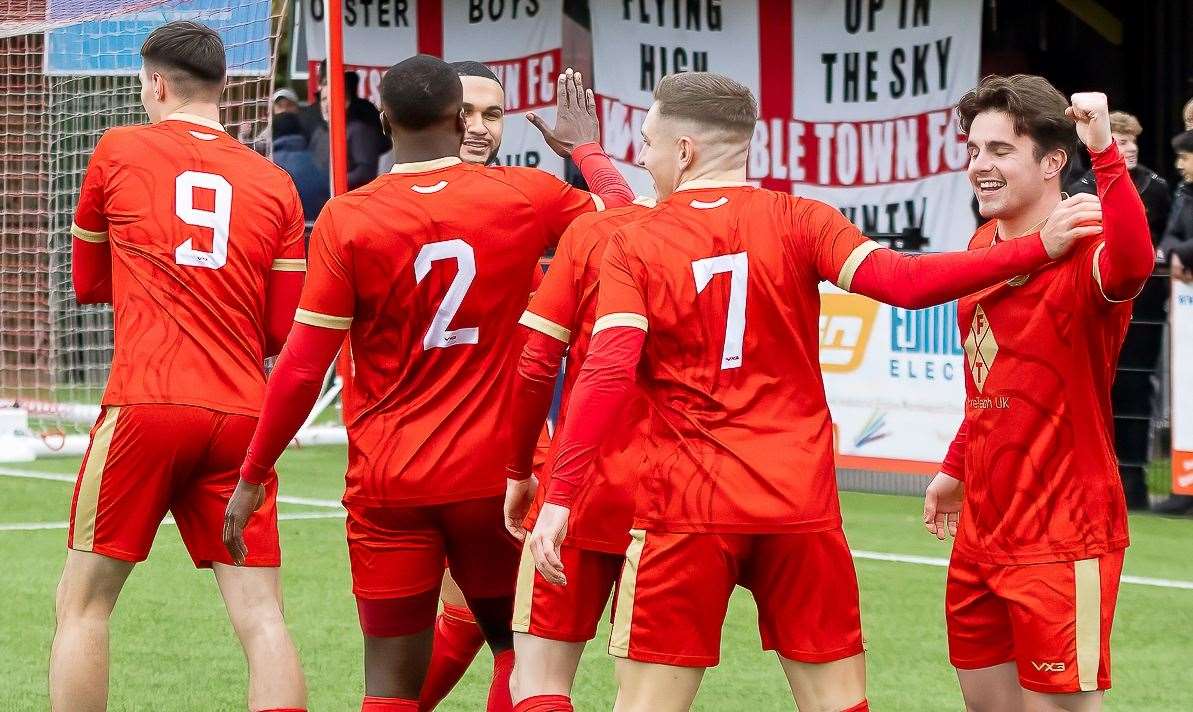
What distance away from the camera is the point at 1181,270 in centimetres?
1024

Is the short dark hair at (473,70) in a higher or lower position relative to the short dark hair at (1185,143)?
lower

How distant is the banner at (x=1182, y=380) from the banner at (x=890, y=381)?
3.98 ft

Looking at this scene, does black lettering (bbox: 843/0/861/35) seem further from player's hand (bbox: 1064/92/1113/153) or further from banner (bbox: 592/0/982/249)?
player's hand (bbox: 1064/92/1113/153)

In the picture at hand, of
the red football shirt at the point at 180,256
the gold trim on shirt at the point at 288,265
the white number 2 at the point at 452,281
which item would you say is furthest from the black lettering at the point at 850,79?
the white number 2 at the point at 452,281

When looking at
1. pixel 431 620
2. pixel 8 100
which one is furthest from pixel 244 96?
pixel 431 620

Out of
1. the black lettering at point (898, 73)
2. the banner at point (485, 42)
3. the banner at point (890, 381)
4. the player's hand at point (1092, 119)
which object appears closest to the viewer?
the player's hand at point (1092, 119)

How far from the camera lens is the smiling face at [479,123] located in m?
5.42

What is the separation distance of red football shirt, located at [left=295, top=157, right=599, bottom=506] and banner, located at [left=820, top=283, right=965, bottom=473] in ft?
20.6

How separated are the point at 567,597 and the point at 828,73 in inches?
417

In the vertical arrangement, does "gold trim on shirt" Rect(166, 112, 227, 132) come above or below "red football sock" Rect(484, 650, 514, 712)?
above

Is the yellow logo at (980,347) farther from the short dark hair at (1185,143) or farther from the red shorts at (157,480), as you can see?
the short dark hair at (1185,143)

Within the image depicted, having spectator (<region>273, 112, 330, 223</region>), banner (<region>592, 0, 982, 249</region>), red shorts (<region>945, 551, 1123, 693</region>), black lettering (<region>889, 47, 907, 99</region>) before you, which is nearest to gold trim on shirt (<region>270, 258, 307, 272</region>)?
red shorts (<region>945, 551, 1123, 693</region>)

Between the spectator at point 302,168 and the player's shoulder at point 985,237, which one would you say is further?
the spectator at point 302,168

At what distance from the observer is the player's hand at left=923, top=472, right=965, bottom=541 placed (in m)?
4.76
